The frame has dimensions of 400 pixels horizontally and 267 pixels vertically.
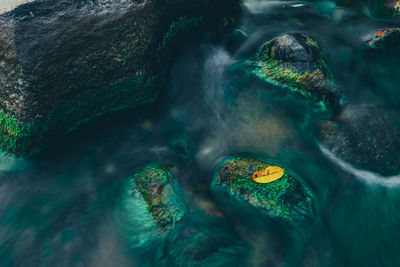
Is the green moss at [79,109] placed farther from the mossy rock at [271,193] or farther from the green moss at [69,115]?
Result: the mossy rock at [271,193]

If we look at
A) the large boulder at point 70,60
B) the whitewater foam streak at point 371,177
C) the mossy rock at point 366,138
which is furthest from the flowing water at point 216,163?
the large boulder at point 70,60

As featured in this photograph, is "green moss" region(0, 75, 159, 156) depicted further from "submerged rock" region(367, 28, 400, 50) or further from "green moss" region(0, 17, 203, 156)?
"submerged rock" region(367, 28, 400, 50)

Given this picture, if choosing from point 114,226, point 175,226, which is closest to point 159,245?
point 175,226

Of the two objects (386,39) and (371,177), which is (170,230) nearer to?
(371,177)

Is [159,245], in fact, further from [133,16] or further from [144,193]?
[133,16]

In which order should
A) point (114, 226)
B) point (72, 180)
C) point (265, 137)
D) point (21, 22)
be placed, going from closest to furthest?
point (21, 22) < point (114, 226) < point (72, 180) < point (265, 137)

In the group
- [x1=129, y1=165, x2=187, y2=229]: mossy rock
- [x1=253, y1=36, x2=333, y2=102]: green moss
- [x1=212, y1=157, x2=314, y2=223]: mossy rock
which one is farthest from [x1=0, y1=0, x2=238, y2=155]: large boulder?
[x1=212, y1=157, x2=314, y2=223]: mossy rock
